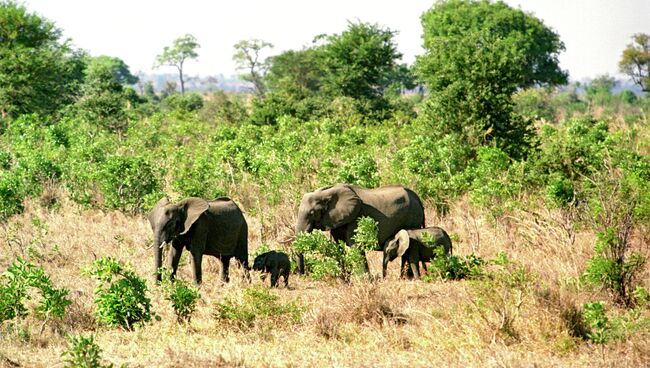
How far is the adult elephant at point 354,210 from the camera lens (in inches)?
469

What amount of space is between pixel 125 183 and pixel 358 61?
19.8 metres

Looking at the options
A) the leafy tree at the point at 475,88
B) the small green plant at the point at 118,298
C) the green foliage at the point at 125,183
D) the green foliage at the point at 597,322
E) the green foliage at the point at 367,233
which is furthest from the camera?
the leafy tree at the point at 475,88

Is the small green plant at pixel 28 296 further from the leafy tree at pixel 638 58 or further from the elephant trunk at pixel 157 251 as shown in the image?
the leafy tree at pixel 638 58

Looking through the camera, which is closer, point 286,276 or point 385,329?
point 385,329

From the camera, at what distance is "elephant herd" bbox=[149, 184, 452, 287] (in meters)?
10.9

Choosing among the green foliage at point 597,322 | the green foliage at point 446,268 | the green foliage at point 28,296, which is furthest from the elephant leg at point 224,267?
the green foliage at point 597,322

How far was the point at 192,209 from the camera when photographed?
11.0 m

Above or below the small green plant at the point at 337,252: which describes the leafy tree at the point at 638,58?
above

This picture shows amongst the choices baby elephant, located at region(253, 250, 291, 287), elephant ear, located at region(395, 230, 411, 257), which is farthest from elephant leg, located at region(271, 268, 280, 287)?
elephant ear, located at region(395, 230, 411, 257)

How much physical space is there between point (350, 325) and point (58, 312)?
312cm

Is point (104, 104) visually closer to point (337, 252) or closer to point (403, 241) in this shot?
point (403, 241)

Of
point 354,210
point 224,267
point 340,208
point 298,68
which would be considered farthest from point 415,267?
point 298,68

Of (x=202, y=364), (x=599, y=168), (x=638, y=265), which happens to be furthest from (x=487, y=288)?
(x=599, y=168)

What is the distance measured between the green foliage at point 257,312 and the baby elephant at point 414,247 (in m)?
2.89
